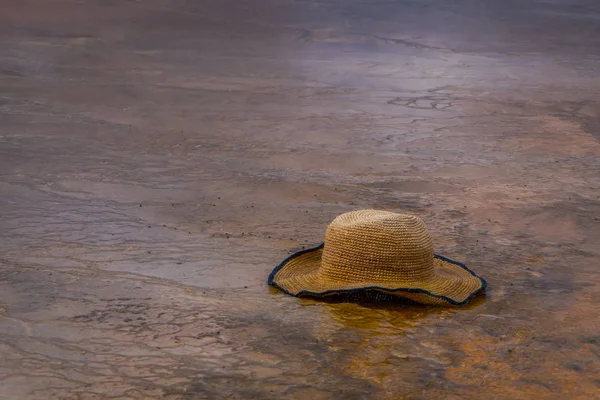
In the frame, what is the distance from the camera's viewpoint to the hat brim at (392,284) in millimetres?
4035

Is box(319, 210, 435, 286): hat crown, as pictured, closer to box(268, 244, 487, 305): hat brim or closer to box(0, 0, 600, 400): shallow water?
box(268, 244, 487, 305): hat brim

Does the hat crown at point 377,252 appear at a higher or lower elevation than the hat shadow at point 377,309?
higher

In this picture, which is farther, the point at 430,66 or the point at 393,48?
the point at 393,48

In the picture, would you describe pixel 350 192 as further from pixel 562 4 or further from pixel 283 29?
pixel 562 4

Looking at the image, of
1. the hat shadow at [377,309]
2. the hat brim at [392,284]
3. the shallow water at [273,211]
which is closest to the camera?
the shallow water at [273,211]

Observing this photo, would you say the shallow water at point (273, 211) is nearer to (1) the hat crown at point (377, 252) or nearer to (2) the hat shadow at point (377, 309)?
(2) the hat shadow at point (377, 309)

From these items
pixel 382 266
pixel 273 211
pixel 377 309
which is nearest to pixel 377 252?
pixel 382 266

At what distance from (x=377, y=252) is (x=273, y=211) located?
1380 mm

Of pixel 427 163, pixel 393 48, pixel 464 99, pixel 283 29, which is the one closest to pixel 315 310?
pixel 427 163

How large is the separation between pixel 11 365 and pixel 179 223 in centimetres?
186

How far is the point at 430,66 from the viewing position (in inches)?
443

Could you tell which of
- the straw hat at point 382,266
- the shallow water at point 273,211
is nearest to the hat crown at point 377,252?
the straw hat at point 382,266

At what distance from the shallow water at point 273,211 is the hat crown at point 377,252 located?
0.50 ft

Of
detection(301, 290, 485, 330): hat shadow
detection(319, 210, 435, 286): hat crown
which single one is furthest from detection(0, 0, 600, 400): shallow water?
detection(319, 210, 435, 286): hat crown
